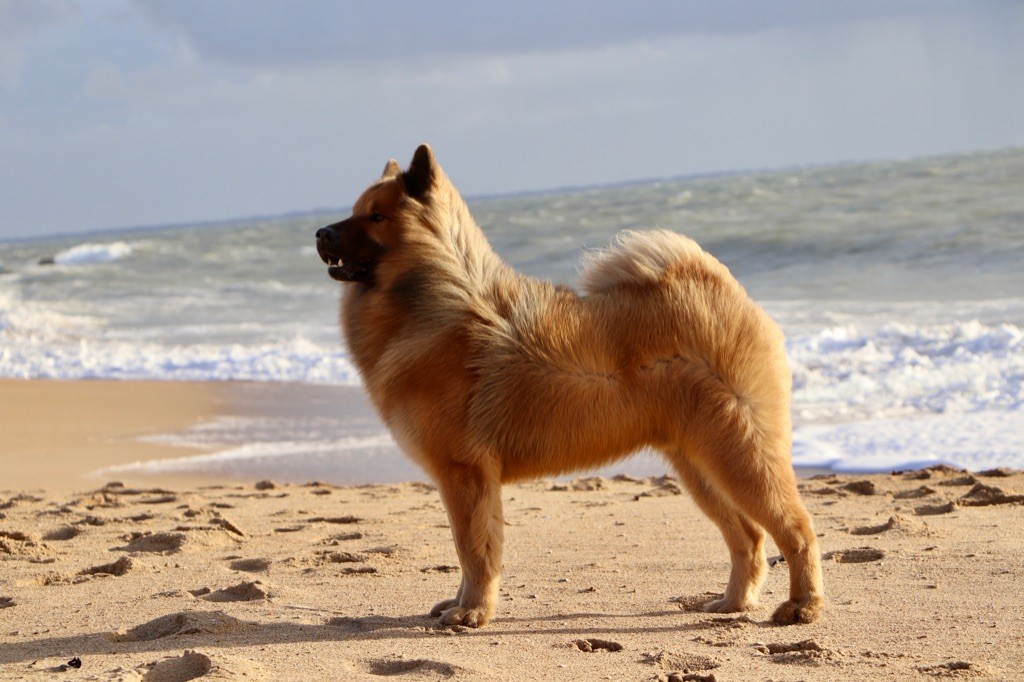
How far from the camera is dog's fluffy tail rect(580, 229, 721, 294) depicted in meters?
4.54

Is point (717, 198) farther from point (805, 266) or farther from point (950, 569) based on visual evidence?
point (950, 569)

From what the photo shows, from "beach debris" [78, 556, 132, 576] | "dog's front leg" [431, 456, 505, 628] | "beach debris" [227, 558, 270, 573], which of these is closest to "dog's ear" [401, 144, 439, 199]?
"dog's front leg" [431, 456, 505, 628]

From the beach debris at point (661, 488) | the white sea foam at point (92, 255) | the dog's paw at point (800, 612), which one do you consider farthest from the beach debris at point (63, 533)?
the white sea foam at point (92, 255)

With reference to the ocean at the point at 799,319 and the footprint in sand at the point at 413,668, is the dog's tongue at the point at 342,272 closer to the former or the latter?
the ocean at the point at 799,319

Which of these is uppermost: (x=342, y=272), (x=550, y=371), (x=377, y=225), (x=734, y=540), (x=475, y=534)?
(x=377, y=225)

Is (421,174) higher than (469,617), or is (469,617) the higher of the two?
(421,174)

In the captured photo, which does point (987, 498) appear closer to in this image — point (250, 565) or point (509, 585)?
point (509, 585)

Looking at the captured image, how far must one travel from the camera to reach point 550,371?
14.2 feet

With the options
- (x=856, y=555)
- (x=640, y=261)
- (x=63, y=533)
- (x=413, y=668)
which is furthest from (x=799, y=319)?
(x=413, y=668)

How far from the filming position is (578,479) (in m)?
7.88

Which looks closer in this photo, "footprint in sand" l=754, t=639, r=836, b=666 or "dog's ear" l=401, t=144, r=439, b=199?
"footprint in sand" l=754, t=639, r=836, b=666

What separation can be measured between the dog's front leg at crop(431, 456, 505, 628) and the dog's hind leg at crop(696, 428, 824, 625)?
0.84 meters

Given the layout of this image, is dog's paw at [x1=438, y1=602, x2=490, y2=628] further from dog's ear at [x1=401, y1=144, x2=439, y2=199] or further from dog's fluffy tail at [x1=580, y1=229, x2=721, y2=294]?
dog's ear at [x1=401, y1=144, x2=439, y2=199]

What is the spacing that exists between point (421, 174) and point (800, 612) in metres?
2.31
